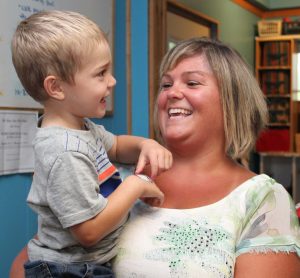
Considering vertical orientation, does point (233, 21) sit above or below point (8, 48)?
above

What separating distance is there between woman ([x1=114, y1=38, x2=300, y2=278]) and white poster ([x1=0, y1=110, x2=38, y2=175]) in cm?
66

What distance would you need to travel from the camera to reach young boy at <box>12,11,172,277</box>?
1.05 meters

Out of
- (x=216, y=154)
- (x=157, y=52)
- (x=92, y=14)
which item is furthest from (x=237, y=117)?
(x=157, y=52)

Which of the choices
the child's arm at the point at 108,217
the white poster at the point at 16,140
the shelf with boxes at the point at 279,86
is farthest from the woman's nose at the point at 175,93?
the shelf with boxes at the point at 279,86

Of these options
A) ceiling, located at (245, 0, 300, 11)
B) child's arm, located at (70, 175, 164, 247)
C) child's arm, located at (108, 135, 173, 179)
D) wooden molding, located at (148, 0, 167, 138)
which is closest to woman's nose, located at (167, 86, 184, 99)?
child's arm, located at (108, 135, 173, 179)

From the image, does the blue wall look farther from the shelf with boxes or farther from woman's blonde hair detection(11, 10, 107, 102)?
the shelf with boxes

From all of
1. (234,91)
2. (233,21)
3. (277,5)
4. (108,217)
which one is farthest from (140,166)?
(277,5)

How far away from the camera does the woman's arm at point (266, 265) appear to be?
1.25 meters

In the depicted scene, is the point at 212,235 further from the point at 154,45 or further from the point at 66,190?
the point at 154,45

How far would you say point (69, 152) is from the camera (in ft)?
3.46

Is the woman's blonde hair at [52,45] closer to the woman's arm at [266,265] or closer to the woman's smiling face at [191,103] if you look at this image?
the woman's smiling face at [191,103]

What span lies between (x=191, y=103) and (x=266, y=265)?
515 mm

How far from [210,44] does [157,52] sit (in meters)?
1.35

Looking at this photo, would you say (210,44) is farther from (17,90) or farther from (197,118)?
(17,90)
